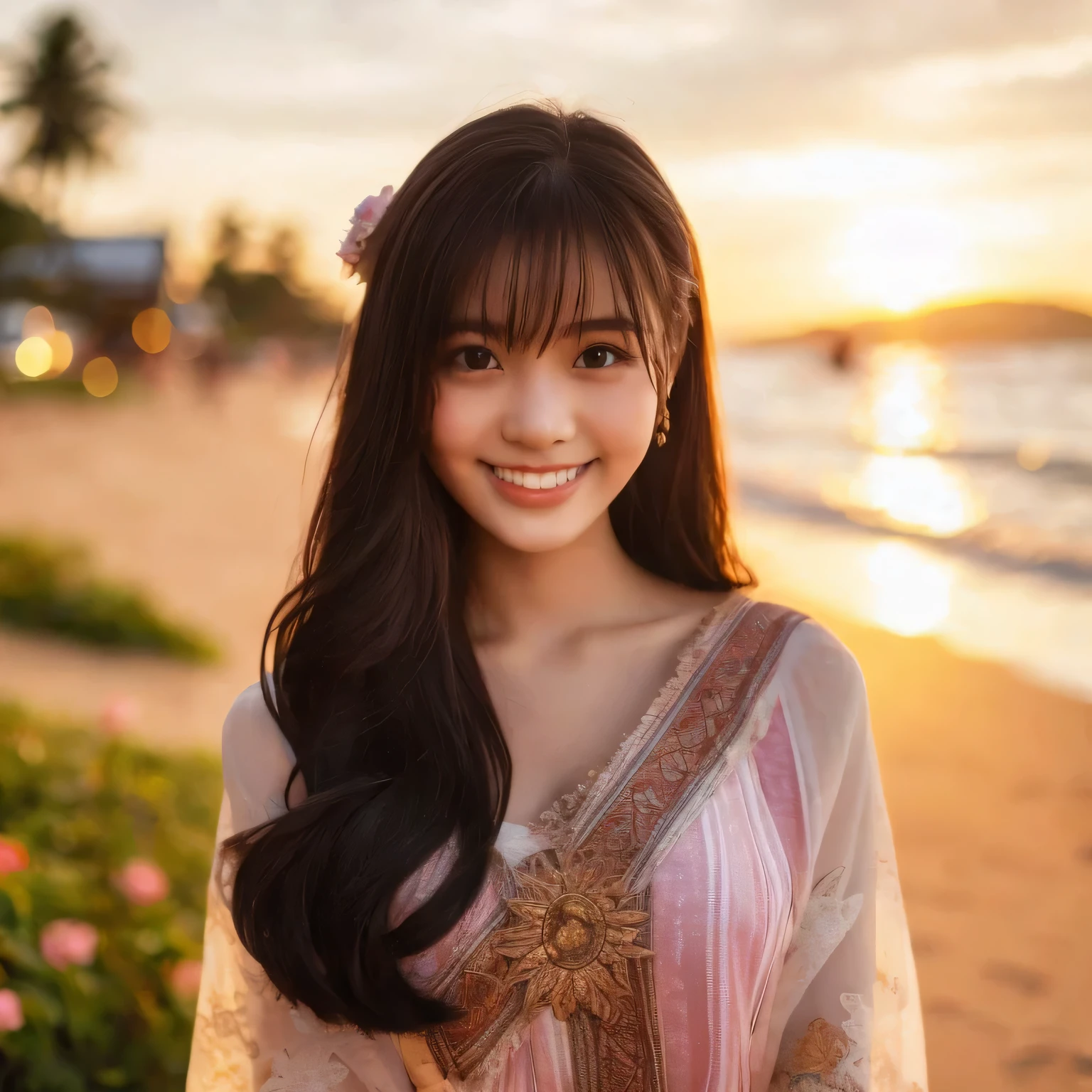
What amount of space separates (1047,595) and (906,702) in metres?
2.19

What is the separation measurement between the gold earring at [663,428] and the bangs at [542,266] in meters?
0.21

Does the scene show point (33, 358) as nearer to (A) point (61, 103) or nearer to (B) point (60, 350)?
(B) point (60, 350)

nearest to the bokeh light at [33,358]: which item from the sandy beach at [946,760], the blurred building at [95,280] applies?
the blurred building at [95,280]

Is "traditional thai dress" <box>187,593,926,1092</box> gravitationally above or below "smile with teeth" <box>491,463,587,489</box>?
below

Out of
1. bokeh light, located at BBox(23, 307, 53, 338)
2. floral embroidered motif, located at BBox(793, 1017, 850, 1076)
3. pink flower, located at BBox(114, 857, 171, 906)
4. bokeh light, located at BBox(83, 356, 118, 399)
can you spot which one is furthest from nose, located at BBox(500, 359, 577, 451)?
bokeh light, located at BBox(23, 307, 53, 338)

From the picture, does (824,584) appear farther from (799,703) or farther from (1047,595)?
(799,703)

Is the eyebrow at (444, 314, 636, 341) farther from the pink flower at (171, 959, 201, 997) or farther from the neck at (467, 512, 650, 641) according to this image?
the pink flower at (171, 959, 201, 997)

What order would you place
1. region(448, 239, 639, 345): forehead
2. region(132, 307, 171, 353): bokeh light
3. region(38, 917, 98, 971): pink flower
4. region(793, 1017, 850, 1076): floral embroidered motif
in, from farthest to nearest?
region(132, 307, 171, 353): bokeh light, region(38, 917, 98, 971): pink flower, region(793, 1017, 850, 1076): floral embroidered motif, region(448, 239, 639, 345): forehead

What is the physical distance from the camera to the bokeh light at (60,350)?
26406 millimetres

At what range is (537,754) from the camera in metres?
1.67

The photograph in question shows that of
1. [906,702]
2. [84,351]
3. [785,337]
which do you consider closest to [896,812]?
[906,702]

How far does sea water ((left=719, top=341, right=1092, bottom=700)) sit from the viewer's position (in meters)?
9.04

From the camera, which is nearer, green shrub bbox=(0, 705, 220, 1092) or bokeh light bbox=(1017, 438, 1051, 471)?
green shrub bbox=(0, 705, 220, 1092)

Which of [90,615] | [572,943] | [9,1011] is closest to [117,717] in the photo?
[9,1011]
